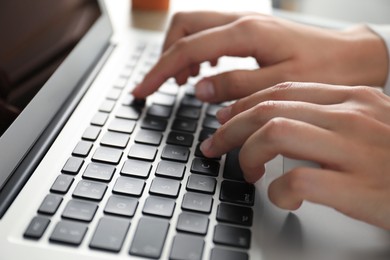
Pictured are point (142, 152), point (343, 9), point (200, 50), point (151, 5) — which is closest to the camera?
point (142, 152)

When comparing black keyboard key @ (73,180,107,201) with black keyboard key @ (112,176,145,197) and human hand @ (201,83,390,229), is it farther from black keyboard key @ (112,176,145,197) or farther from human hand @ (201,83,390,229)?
human hand @ (201,83,390,229)

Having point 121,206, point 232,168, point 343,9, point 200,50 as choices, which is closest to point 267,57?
point 200,50

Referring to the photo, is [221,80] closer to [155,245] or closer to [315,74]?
[315,74]

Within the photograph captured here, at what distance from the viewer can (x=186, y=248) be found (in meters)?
0.35

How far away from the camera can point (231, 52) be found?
0.56 meters

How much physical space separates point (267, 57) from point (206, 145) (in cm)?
18

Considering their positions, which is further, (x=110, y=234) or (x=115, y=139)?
(x=115, y=139)

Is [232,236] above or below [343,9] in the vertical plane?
above

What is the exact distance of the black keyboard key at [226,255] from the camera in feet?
A: 1.14

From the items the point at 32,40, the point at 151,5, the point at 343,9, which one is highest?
the point at 32,40

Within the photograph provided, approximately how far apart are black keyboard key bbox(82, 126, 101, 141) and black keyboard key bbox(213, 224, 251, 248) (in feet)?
0.58

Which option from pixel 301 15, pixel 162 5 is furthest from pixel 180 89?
pixel 301 15

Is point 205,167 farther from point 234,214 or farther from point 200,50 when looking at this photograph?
point 200,50

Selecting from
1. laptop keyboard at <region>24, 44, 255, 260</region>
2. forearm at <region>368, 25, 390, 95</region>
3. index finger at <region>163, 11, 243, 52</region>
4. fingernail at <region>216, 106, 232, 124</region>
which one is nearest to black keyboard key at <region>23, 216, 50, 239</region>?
laptop keyboard at <region>24, 44, 255, 260</region>
